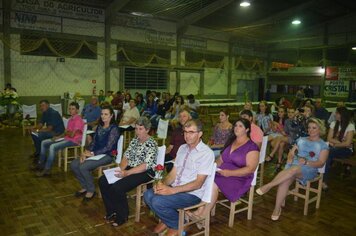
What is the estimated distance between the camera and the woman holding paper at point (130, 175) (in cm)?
308

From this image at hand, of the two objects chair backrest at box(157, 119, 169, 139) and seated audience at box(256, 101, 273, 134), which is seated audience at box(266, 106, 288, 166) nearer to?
seated audience at box(256, 101, 273, 134)

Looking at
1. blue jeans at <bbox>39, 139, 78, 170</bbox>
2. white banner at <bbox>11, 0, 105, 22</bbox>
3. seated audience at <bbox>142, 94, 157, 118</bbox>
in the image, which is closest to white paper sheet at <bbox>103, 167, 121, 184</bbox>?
blue jeans at <bbox>39, 139, 78, 170</bbox>

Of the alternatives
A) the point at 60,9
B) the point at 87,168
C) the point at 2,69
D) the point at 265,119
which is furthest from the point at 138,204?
the point at 60,9

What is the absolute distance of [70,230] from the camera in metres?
3.01

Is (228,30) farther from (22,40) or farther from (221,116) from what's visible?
(221,116)

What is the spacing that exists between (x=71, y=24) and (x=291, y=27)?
35.8 ft

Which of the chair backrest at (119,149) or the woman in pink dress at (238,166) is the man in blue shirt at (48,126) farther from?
the woman in pink dress at (238,166)

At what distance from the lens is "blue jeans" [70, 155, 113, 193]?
3660 mm

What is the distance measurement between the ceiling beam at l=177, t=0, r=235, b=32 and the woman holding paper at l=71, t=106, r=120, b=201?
925 cm

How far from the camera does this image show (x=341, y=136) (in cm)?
459

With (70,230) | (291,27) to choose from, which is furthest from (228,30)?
(70,230)

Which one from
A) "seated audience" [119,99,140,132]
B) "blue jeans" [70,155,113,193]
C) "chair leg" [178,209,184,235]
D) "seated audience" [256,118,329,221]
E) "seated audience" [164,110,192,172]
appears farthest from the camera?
"seated audience" [119,99,140,132]

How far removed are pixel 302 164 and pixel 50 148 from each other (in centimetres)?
350

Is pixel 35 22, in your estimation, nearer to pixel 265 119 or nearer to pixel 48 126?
pixel 48 126
